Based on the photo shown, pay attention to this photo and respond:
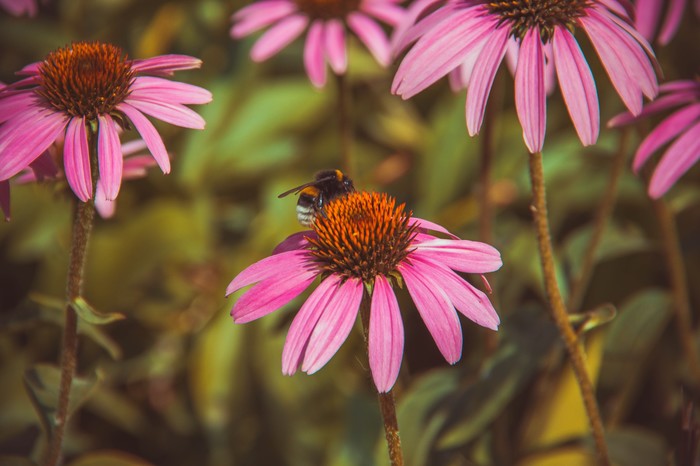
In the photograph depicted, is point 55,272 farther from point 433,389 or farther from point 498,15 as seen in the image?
point 498,15

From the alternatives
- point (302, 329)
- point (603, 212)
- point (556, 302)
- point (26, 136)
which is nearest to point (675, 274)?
point (603, 212)

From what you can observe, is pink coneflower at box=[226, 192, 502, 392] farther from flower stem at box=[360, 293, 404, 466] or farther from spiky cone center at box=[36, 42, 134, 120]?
spiky cone center at box=[36, 42, 134, 120]

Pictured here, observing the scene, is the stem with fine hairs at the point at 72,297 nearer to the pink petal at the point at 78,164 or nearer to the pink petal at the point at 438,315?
the pink petal at the point at 78,164

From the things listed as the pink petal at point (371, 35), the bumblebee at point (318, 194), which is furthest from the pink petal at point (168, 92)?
the pink petal at point (371, 35)

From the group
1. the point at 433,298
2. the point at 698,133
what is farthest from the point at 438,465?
→ the point at 698,133

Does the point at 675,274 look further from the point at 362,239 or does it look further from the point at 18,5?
the point at 18,5
